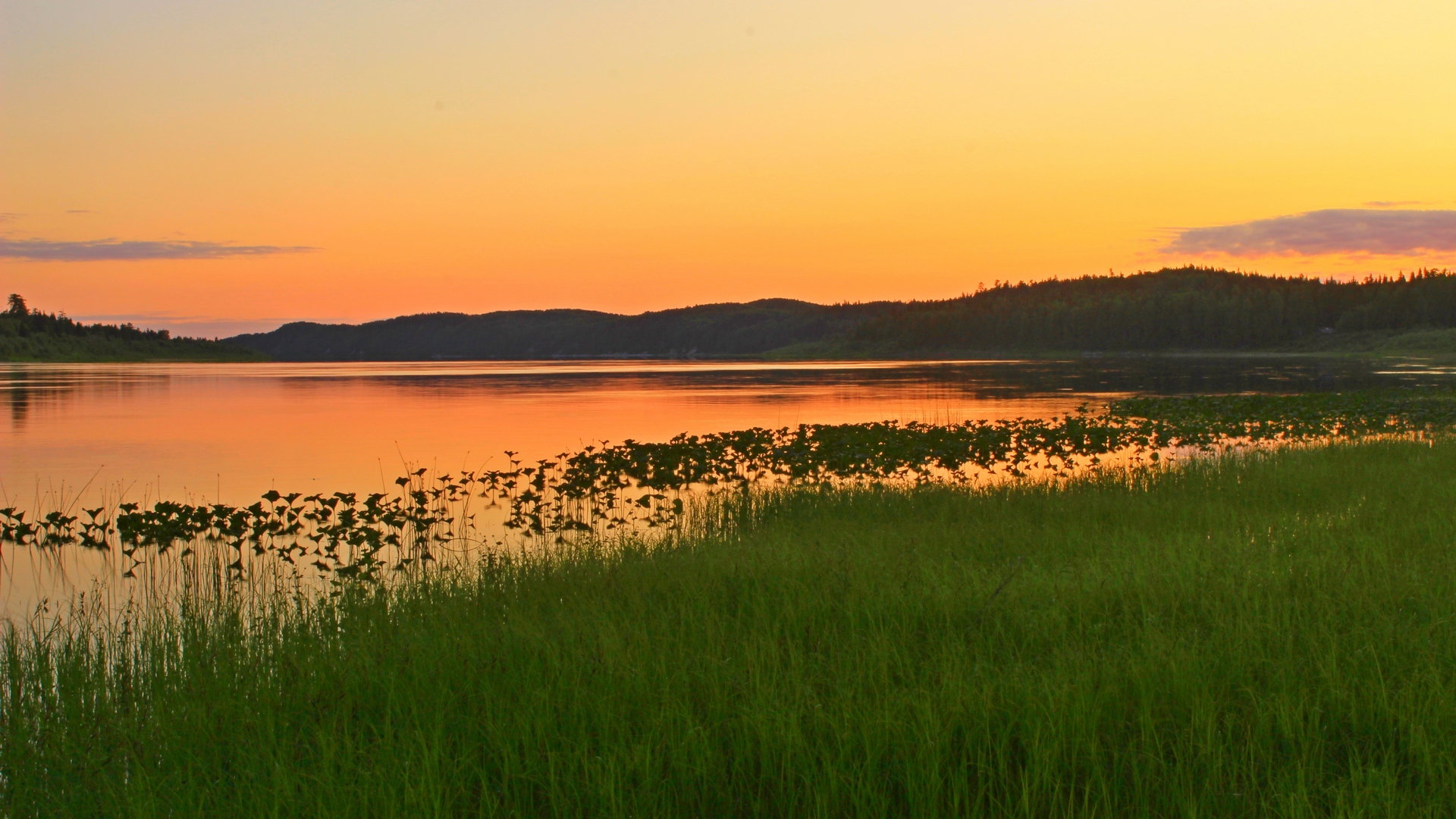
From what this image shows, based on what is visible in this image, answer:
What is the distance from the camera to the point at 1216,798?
15.9 feet

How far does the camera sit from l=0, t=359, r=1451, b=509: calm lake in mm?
22922

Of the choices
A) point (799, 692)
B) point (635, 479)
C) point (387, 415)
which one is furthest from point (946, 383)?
point (799, 692)

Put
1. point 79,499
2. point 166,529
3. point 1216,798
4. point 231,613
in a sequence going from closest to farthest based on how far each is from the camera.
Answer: point 1216,798 < point 231,613 < point 166,529 < point 79,499

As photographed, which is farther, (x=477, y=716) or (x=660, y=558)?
(x=660, y=558)

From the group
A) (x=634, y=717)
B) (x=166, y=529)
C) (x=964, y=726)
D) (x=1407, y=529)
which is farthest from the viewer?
(x=166, y=529)

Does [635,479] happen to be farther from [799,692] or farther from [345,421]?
[345,421]

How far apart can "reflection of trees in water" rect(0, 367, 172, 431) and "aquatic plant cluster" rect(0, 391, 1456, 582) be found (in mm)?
23624

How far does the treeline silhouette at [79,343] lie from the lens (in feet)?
526

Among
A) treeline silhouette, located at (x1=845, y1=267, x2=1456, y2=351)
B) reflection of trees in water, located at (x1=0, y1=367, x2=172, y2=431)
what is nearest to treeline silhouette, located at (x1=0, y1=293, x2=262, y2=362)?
reflection of trees in water, located at (x1=0, y1=367, x2=172, y2=431)

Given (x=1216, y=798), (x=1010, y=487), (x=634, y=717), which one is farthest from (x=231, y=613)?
(x=1010, y=487)

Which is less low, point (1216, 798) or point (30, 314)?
point (30, 314)

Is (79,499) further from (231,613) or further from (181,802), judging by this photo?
(181,802)

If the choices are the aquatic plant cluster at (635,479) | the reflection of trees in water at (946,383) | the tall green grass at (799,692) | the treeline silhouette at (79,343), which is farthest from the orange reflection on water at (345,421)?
the treeline silhouette at (79,343)

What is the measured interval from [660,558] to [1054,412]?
3072cm
